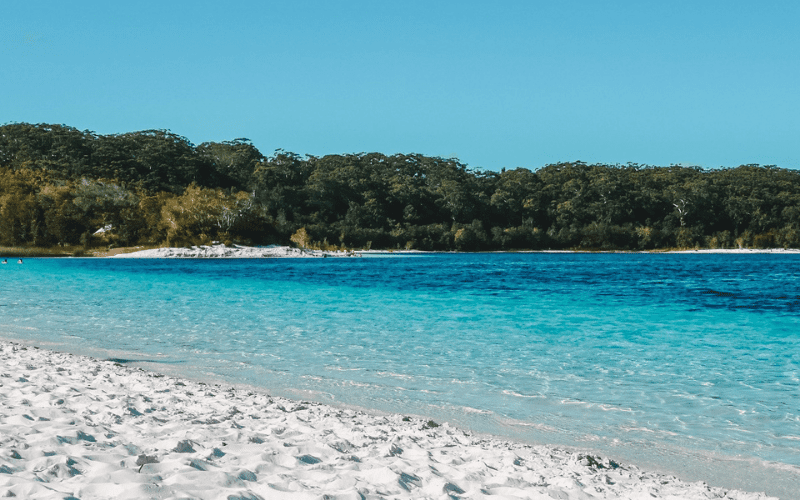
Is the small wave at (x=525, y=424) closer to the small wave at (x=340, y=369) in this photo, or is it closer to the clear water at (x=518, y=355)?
the clear water at (x=518, y=355)

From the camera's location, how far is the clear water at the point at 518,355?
23.1 feet

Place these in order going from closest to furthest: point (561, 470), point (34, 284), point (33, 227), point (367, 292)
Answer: point (561, 470) → point (367, 292) → point (34, 284) → point (33, 227)

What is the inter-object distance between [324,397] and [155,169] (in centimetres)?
10054

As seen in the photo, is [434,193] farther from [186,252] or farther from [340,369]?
[340,369]

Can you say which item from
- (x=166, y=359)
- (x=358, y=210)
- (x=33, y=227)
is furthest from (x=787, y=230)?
(x=166, y=359)

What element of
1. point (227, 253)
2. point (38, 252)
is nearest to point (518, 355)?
point (227, 253)

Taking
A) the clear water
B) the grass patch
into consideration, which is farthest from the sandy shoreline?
the clear water

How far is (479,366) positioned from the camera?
1095cm

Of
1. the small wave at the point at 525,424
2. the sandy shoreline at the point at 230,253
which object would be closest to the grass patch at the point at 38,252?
the sandy shoreline at the point at 230,253

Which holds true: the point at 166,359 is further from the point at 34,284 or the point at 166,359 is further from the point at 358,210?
the point at 358,210

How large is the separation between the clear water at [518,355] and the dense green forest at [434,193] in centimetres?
5974

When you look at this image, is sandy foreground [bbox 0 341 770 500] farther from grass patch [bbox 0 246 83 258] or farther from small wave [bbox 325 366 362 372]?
grass patch [bbox 0 246 83 258]

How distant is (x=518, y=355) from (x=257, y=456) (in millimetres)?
7848

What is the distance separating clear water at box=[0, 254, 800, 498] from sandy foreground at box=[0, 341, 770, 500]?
1064mm
